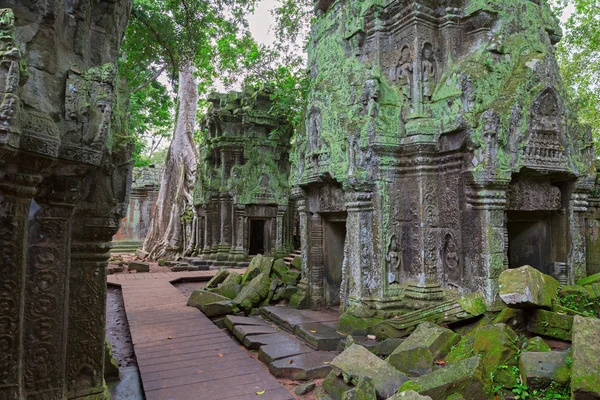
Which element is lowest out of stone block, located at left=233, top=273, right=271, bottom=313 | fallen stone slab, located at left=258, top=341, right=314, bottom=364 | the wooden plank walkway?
fallen stone slab, located at left=258, top=341, right=314, bottom=364

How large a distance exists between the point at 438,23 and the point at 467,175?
2802mm

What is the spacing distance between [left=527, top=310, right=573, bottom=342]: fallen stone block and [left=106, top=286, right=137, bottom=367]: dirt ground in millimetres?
5004

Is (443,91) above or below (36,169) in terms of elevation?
above

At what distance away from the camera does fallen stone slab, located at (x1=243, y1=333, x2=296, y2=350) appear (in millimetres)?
5984

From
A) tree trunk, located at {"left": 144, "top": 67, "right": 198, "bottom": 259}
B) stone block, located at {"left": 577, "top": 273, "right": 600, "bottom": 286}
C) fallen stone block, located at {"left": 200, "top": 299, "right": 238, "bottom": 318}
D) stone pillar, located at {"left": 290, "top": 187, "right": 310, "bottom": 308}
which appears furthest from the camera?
tree trunk, located at {"left": 144, "top": 67, "right": 198, "bottom": 259}

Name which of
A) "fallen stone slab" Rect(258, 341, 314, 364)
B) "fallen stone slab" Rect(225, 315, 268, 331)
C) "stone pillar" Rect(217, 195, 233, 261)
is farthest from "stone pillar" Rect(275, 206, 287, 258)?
"fallen stone slab" Rect(258, 341, 314, 364)

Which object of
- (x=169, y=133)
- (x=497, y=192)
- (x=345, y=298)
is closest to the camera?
(x=497, y=192)

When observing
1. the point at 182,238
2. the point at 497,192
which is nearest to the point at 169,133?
the point at 182,238

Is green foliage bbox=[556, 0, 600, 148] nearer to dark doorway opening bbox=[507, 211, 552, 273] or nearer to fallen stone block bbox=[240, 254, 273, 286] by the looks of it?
dark doorway opening bbox=[507, 211, 552, 273]

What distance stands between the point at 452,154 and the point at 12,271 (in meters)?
5.83

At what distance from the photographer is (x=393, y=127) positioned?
6.69m

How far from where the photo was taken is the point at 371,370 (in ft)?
12.9

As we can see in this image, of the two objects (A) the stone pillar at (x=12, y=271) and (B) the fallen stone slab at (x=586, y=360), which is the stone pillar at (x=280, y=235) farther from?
(A) the stone pillar at (x=12, y=271)

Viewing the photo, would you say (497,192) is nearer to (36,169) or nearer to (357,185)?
(357,185)
